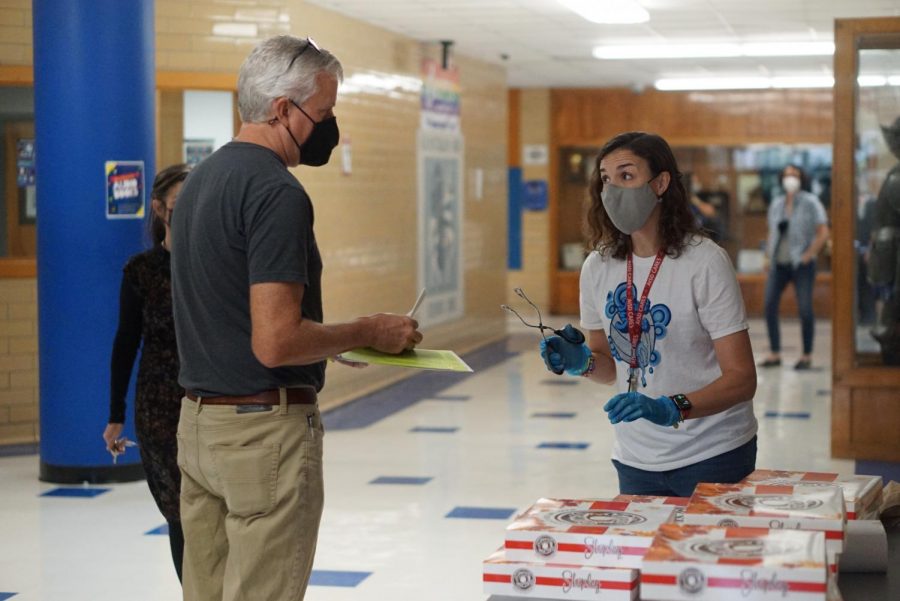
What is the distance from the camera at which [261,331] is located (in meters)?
2.41

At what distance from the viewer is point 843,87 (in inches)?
289

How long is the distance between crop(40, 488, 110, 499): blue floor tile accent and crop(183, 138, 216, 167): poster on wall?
3.42 metres

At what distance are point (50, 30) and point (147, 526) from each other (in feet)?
8.35

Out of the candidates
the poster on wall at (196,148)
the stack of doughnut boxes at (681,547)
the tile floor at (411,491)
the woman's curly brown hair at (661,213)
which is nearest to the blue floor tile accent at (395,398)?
the tile floor at (411,491)

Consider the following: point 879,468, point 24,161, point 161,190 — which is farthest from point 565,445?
point 161,190

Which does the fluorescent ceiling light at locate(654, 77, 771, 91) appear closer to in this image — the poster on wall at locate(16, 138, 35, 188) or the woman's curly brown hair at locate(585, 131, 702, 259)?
the poster on wall at locate(16, 138, 35, 188)

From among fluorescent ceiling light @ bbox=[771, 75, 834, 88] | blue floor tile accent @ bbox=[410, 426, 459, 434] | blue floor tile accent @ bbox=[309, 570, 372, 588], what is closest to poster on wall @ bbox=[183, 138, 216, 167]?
blue floor tile accent @ bbox=[410, 426, 459, 434]

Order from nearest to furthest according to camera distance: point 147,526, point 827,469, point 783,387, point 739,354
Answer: point 739,354
point 147,526
point 827,469
point 783,387

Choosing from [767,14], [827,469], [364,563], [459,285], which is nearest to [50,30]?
[364,563]

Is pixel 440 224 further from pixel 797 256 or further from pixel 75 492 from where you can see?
pixel 75 492

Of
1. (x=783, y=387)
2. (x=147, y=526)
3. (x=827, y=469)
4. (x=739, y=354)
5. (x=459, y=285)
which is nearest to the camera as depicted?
(x=739, y=354)

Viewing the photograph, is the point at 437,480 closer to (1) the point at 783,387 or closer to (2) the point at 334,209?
(2) the point at 334,209

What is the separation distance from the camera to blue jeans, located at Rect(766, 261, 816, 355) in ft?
38.0

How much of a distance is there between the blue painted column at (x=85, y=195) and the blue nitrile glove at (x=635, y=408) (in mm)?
4577
